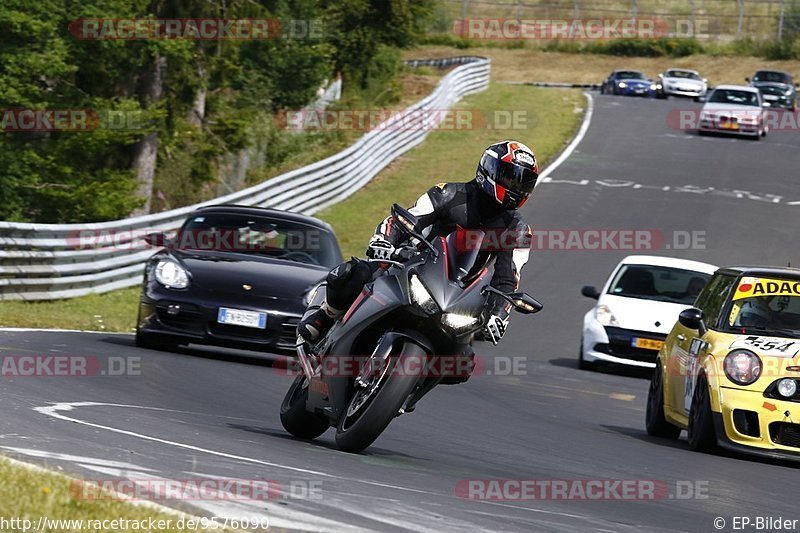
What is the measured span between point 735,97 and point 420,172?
14.7 meters

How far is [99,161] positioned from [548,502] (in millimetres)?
23467

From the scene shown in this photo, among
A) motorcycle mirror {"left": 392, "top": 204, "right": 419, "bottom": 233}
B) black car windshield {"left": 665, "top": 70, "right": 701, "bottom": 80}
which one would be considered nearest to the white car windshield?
black car windshield {"left": 665, "top": 70, "right": 701, "bottom": 80}

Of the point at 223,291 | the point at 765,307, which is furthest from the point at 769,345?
the point at 223,291

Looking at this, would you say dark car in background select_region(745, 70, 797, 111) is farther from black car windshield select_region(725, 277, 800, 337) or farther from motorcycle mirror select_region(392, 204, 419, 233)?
motorcycle mirror select_region(392, 204, 419, 233)

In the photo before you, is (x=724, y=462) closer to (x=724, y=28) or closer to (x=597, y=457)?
(x=597, y=457)

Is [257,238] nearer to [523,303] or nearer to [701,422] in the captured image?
[701,422]

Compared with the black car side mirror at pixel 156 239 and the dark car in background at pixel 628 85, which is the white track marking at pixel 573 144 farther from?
the black car side mirror at pixel 156 239

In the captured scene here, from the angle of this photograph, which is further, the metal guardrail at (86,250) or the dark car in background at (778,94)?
the dark car in background at (778,94)

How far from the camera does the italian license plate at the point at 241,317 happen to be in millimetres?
12883

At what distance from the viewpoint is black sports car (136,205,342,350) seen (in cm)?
1291

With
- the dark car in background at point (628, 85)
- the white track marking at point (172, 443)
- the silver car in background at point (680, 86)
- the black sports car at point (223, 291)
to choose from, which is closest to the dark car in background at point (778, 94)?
the silver car in background at point (680, 86)

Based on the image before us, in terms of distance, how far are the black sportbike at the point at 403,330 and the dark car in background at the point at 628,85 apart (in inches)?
1972

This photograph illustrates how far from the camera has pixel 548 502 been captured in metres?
7.02

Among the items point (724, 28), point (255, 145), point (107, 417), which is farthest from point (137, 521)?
point (724, 28)
